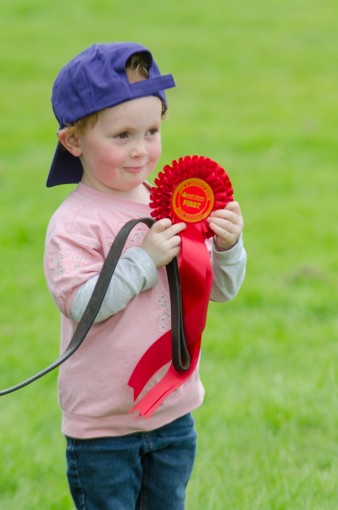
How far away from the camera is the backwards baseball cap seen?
7.13ft

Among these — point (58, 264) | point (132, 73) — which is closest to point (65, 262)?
point (58, 264)

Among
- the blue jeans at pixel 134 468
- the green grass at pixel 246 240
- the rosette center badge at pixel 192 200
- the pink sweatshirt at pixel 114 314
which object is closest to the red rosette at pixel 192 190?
the rosette center badge at pixel 192 200

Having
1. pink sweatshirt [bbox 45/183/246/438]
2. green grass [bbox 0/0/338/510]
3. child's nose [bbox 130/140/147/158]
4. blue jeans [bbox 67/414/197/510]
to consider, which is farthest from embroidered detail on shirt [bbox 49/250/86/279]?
green grass [bbox 0/0/338/510]

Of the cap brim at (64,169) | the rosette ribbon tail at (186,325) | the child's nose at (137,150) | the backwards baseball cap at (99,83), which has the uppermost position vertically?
the backwards baseball cap at (99,83)

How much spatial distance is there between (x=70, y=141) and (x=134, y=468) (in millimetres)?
855

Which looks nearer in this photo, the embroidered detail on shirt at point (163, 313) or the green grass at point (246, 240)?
the embroidered detail on shirt at point (163, 313)

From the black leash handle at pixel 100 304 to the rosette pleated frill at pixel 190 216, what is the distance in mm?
27

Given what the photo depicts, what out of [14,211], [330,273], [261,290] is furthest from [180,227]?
[14,211]

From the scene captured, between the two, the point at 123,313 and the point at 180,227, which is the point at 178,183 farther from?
the point at 123,313

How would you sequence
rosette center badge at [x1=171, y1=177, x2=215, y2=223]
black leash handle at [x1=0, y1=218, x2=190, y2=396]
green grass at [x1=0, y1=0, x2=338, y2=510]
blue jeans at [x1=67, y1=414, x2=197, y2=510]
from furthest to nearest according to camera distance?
green grass at [x1=0, y1=0, x2=338, y2=510] < blue jeans at [x1=67, y1=414, x2=197, y2=510] < rosette center badge at [x1=171, y1=177, x2=215, y2=223] < black leash handle at [x1=0, y1=218, x2=190, y2=396]

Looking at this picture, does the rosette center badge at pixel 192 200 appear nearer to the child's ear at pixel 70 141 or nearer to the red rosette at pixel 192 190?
the red rosette at pixel 192 190

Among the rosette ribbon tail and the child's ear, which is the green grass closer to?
the rosette ribbon tail

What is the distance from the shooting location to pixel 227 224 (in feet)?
7.30

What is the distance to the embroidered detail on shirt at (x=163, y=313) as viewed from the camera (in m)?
2.29
